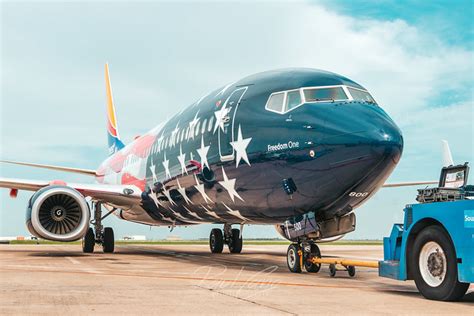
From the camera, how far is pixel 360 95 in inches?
436

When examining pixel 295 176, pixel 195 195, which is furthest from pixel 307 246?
pixel 195 195

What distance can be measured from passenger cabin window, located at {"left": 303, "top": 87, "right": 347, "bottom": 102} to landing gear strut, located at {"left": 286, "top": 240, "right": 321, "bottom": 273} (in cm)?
269

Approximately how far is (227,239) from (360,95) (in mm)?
12344

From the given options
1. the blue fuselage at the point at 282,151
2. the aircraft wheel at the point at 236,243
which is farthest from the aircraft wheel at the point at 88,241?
the blue fuselage at the point at 282,151

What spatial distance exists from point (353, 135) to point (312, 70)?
2.68 metres

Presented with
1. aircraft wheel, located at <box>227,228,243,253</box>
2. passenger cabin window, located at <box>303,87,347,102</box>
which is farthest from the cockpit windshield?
aircraft wheel, located at <box>227,228,243,253</box>

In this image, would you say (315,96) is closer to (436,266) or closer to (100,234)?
(436,266)

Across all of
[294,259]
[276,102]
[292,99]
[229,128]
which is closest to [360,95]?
[292,99]

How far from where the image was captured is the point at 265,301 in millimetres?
6957

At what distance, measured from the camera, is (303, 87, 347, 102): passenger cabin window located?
1088 cm

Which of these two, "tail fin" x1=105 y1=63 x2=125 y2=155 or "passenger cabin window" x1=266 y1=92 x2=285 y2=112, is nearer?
"passenger cabin window" x1=266 y1=92 x2=285 y2=112

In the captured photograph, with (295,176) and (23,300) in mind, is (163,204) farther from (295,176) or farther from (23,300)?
(23,300)

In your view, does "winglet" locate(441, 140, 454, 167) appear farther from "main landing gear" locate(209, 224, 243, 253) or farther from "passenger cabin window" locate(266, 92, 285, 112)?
"main landing gear" locate(209, 224, 243, 253)

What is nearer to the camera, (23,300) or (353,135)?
(23,300)
